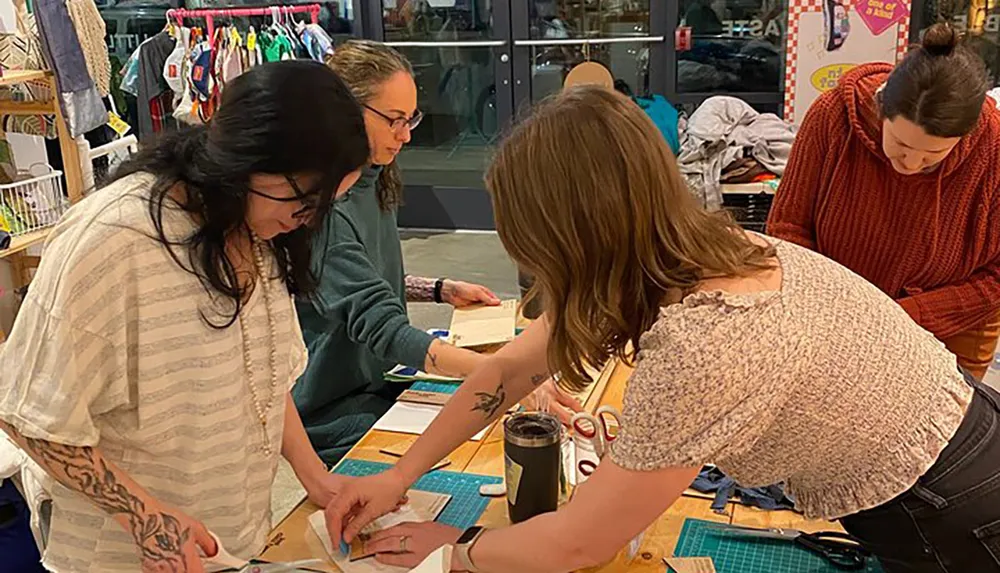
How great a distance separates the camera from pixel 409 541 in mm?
1345

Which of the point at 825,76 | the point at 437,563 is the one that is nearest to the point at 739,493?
the point at 437,563

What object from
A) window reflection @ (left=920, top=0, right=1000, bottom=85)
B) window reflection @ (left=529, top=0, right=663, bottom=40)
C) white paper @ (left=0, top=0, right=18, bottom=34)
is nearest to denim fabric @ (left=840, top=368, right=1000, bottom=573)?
white paper @ (left=0, top=0, right=18, bottom=34)

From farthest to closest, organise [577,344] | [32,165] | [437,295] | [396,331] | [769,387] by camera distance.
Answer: [32,165] < [437,295] < [396,331] < [577,344] < [769,387]

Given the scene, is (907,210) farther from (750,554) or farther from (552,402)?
(750,554)

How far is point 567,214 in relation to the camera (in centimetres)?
109

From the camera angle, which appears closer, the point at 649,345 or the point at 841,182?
the point at 649,345

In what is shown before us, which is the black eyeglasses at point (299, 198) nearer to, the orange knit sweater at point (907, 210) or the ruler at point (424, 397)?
the ruler at point (424, 397)

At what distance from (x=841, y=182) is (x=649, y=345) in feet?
3.63

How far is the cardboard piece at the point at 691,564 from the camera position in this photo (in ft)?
4.12

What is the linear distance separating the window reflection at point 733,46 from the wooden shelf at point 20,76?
331 cm

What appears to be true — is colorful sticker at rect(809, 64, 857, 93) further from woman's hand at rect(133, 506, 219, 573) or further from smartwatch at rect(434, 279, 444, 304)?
woman's hand at rect(133, 506, 219, 573)

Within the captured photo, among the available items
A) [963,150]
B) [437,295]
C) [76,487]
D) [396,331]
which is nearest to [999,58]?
[963,150]

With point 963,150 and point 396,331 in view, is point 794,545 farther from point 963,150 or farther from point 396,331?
point 963,150

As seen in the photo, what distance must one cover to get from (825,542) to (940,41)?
0.96 m
